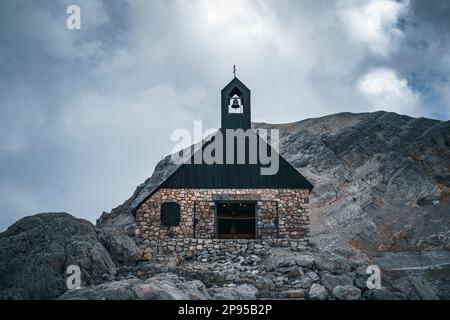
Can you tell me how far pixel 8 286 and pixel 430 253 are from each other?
87.1 ft

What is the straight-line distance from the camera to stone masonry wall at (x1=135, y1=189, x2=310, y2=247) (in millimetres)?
21438

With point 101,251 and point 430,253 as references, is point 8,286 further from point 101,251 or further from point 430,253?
point 430,253

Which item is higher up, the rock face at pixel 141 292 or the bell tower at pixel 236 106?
the bell tower at pixel 236 106

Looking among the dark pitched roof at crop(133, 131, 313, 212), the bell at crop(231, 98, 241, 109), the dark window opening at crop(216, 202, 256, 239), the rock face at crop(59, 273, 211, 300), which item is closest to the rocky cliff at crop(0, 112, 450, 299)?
the rock face at crop(59, 273, 211, 300)

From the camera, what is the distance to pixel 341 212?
119ft

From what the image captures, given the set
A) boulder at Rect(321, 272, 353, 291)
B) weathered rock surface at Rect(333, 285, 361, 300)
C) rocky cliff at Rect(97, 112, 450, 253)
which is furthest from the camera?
rocky cliff at Rect(97, 112, 450, 253)

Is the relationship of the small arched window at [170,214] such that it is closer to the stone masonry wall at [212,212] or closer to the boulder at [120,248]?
the stone masonry wall at [212,212]

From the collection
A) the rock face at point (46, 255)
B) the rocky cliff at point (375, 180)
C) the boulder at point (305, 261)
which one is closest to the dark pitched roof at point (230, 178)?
the rock face at point (46, 255)

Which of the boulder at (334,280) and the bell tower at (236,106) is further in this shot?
the bell tower at (236,106)

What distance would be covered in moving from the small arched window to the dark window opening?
13.5 feet

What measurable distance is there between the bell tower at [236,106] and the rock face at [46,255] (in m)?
9.80

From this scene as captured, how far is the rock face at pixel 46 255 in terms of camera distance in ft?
47.1

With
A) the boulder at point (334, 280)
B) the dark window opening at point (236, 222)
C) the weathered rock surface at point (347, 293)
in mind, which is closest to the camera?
the weathered rock surface at point (347, 293)

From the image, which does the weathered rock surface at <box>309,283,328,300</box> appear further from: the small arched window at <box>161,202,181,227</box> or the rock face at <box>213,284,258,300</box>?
the small arched window at <box>161,202,181,227</box>
